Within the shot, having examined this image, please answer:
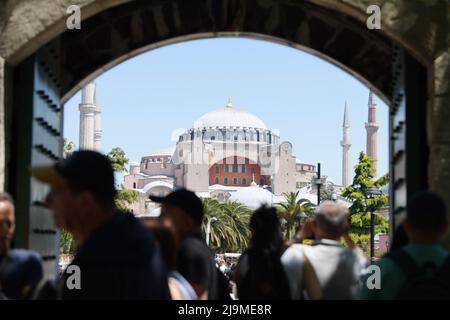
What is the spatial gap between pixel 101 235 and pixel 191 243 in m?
1.59

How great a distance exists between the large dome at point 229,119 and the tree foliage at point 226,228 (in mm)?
52049

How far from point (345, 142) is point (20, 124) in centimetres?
11912

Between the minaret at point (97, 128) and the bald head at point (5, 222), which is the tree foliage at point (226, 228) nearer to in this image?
the minaret at point (97, 128)

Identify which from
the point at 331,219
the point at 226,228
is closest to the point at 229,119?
the point at 226,228

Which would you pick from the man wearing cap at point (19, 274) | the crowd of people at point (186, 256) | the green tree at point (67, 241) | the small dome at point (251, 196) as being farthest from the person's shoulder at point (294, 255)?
the small dome at point (251, 196)

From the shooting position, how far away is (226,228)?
204ft

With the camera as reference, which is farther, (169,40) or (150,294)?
(169,40)

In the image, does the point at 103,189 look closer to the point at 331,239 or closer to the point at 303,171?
the point at 331,239

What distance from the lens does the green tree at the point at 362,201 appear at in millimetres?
47969

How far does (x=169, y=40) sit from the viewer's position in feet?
24.9

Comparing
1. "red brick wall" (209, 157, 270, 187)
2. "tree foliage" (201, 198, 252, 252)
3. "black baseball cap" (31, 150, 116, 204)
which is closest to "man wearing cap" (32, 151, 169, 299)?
"black baseball cap" (31, 150, 116, 204)

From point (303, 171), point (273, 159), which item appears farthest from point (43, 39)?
point (303, 171)

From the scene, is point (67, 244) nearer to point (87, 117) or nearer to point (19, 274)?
point (87, 117)

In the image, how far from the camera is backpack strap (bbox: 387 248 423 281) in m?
3.59
